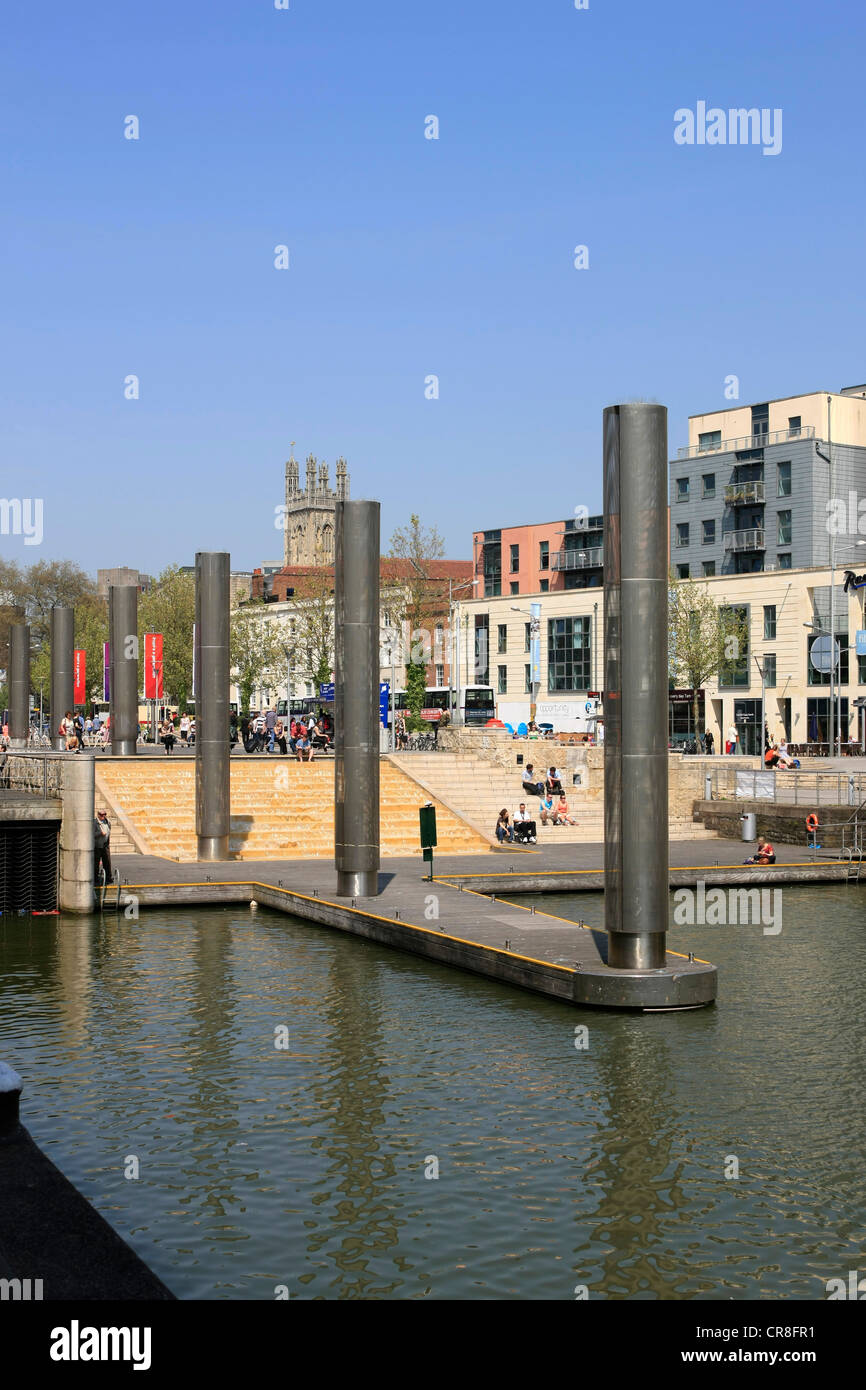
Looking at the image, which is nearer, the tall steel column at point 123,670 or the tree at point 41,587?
the tall steel column at point 123,670

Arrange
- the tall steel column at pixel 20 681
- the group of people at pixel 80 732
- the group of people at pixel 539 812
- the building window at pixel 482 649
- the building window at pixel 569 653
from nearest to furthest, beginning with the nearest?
the group of people at pixel 539 812, the group of people at pixel 80 732, the tall steel column at pixel 20 681, the building window at pixel 569 653, the building window at pixel 482 649

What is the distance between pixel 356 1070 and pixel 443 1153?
10.9ft

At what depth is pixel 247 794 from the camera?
1676 inches

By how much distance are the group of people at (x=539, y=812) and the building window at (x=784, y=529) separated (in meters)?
41.4

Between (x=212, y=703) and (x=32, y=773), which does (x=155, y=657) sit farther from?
(x=212, y=703)

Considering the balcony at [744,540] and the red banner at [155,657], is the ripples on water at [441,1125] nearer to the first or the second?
the red banner at [155,657]

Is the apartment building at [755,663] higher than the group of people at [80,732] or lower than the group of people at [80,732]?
higher

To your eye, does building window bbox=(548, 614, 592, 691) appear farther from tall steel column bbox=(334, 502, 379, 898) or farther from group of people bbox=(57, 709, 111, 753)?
tall steel column bbox=(334, 502, 379, 898)

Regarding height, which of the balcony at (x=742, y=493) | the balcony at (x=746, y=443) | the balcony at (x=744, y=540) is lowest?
the balcony at (x=744, y=540)

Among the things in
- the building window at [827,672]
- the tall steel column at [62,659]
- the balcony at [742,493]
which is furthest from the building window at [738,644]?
the tall steel column at [62,659]

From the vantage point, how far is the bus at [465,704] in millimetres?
80875

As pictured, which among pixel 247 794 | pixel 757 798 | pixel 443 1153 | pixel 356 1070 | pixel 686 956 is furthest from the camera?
pixel 757 798

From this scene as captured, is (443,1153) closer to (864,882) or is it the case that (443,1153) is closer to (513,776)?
(864,882)
